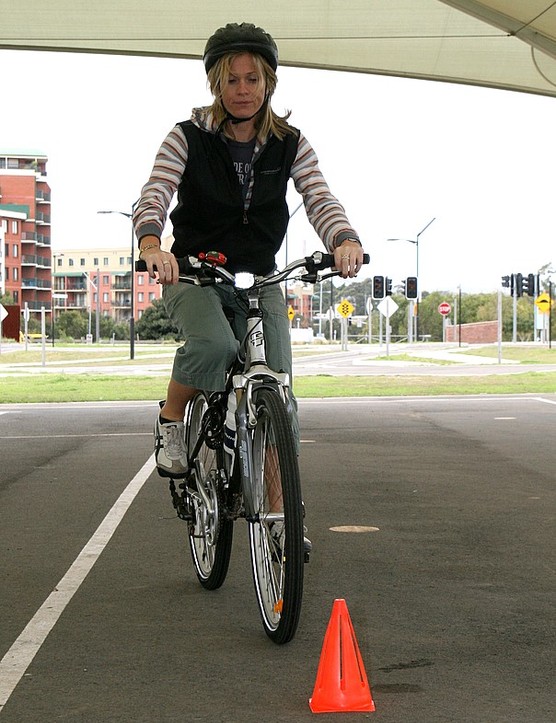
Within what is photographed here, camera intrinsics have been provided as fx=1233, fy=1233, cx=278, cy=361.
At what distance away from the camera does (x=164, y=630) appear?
4859mm

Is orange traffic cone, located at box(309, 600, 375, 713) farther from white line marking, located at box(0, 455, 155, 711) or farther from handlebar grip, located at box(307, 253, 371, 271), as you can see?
handlebar grip, located at box(307, 253, 371, 271)

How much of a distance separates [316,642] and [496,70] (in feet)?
55.1

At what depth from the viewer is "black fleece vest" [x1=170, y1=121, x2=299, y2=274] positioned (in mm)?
5230

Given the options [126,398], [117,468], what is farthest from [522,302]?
[117,468]

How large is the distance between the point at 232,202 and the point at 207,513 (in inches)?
53.5

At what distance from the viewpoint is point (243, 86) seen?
5102mm

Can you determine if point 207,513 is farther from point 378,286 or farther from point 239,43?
point 378,286

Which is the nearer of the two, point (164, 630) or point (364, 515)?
point (164, 630)

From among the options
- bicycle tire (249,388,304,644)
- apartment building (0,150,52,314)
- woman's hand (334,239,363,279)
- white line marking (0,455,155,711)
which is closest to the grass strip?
white line marking (0,455,155,711)

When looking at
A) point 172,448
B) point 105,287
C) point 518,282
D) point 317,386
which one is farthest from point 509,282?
point 105,287

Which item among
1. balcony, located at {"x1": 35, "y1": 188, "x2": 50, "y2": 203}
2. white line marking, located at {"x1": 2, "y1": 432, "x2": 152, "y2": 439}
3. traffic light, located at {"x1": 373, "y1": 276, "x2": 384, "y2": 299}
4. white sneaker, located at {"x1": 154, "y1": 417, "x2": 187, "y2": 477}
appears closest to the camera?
white sneaker, located at {"x1": 154, "y1": 417, "x2": 187, "y2": 477}

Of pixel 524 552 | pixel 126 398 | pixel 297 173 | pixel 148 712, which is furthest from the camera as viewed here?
pixel 126 398

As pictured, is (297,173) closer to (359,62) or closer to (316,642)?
(316,642)

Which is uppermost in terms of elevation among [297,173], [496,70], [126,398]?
[496,70]
